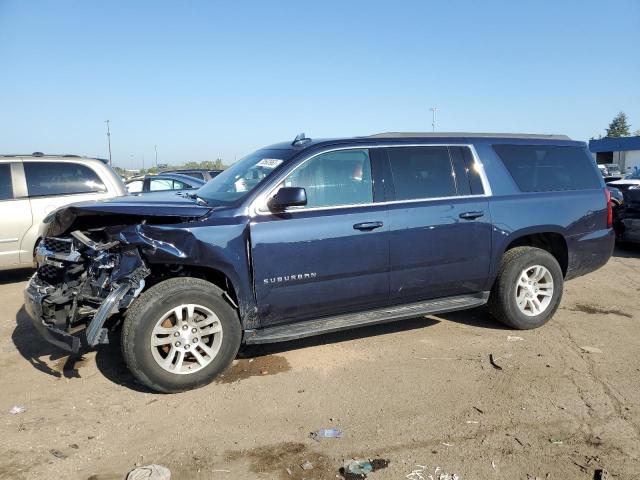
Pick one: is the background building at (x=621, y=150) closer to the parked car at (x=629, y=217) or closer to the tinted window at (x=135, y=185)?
the parked car at (x=629, y=217)

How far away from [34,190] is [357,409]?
5.87m

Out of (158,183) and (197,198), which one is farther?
(158,183)

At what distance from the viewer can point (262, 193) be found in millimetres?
3980

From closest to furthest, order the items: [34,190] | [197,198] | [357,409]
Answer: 1. [357,409]
2. [197,198]
3. [34,190]

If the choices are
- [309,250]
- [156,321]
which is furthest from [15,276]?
[309,250]

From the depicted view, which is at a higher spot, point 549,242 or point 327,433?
point 549,242

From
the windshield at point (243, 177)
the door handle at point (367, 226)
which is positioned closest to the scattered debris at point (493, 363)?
the door handle at point (367, 226)

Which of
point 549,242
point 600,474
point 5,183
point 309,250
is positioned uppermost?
point 5,183

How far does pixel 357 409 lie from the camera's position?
11.5 ft

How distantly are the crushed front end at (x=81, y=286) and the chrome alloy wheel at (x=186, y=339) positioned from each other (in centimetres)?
33

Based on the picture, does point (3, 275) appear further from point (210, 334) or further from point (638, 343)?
point (638, 343)

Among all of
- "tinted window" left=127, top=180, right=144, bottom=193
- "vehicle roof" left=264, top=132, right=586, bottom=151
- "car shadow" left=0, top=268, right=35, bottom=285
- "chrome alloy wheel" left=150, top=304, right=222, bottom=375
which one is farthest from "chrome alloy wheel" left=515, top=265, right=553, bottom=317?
"tinted window" left=127, top=180, right=144, bottom=193

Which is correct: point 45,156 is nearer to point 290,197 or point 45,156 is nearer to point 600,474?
point 290,197

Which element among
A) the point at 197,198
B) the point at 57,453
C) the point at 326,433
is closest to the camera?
the point at 57,453
